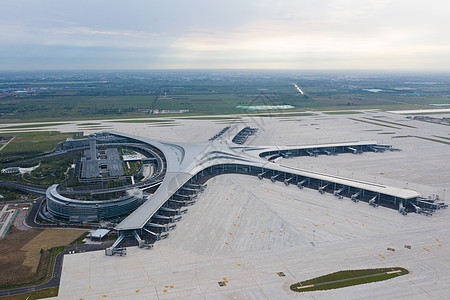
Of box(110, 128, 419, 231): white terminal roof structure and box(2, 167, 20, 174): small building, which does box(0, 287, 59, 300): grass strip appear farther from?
box(2, 167, 20, 174): small building

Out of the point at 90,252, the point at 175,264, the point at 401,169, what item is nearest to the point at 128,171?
the point at 90,252

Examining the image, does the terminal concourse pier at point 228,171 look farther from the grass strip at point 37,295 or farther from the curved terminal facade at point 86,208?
the grass strip at point 37,295

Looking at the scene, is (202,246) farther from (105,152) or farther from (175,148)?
(105,152)

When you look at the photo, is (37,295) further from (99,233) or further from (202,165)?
(202,165)

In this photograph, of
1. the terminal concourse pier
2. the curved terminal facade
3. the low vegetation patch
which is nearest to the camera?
the low vegetation patch

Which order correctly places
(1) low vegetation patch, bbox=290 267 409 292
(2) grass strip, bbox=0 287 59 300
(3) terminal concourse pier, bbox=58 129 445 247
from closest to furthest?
(2) grass strip, bbox=0 287 59 300 → (1) low vegetation patch, bbox=290 267 409 292 → (3) terminal concourse pier, bbox=58 129 445 247

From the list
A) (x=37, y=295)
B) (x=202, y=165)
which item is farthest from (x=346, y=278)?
(x=202, y=165)

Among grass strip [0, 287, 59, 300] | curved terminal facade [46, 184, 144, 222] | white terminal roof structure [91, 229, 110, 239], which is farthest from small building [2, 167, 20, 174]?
grass strip [0, 287, 59, 300]
